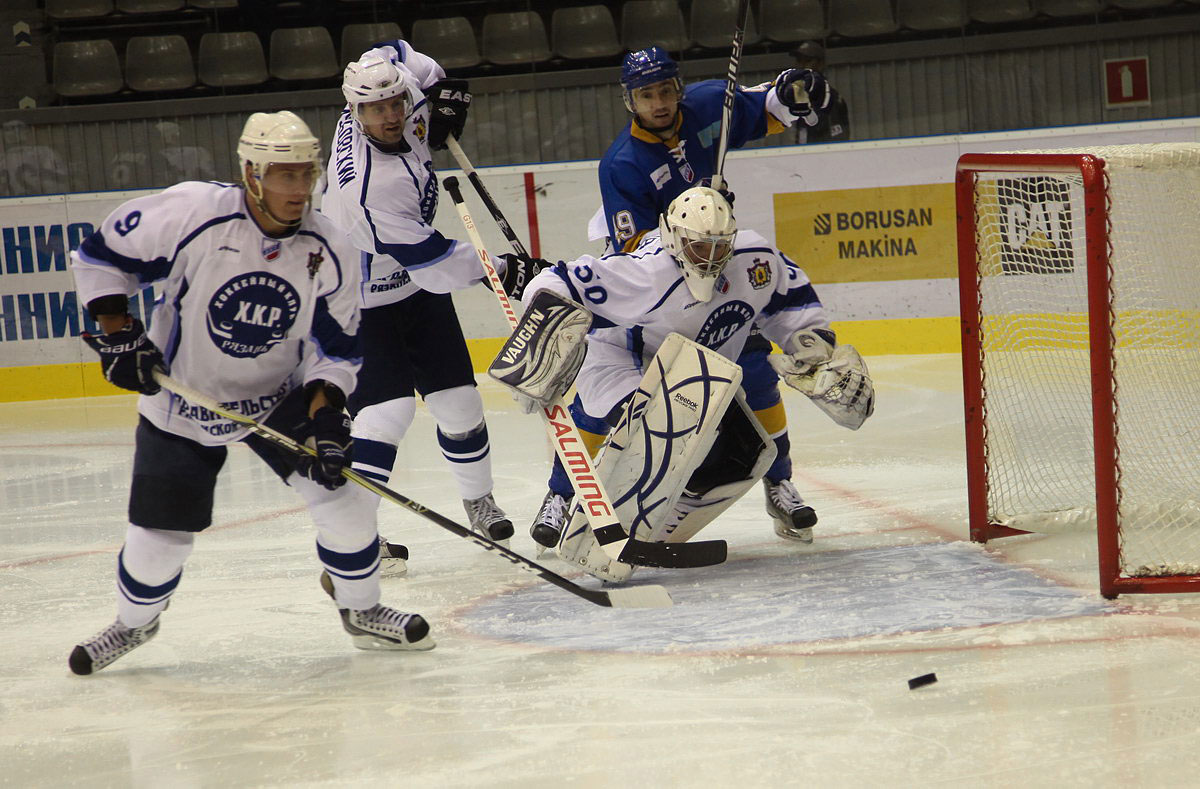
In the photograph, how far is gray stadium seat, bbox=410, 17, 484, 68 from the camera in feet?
26.5

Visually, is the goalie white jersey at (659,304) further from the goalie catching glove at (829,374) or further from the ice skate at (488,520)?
the ice skate at (488,520)

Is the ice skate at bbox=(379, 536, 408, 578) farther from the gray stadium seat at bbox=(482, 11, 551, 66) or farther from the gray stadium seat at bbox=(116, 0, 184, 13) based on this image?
the gray stadium seat at bbox=(116, 0, 184, 13)

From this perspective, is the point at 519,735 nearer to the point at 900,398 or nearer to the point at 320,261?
the point at 320,261

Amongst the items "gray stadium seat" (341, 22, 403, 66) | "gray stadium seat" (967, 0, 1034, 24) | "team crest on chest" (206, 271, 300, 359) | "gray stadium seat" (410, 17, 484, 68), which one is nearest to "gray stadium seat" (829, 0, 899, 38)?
"gray stadium seat" (967, 0, 1034, 24)

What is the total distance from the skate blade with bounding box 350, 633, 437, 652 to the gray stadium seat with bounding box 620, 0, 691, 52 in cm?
579

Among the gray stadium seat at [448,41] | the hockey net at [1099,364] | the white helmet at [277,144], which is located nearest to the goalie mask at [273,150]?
the white helmet at [277,144]

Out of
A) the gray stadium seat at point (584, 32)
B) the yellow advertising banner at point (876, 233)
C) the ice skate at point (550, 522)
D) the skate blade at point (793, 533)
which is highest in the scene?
the gray stadium seat at point (584, 32)

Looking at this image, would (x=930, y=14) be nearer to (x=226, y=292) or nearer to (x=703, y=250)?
(x=703, y=250)

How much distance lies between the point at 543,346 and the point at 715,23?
5276 millimetres

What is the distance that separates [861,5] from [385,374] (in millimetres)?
5075

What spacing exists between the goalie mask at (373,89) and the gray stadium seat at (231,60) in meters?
4.92

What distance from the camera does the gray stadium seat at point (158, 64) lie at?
311 inches

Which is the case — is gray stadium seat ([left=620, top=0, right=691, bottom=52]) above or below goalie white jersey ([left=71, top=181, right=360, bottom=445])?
above

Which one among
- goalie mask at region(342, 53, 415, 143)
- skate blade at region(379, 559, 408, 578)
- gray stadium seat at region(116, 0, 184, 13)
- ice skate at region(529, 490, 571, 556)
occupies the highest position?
gray stadium seat at region(116, 0, 184, 13)
